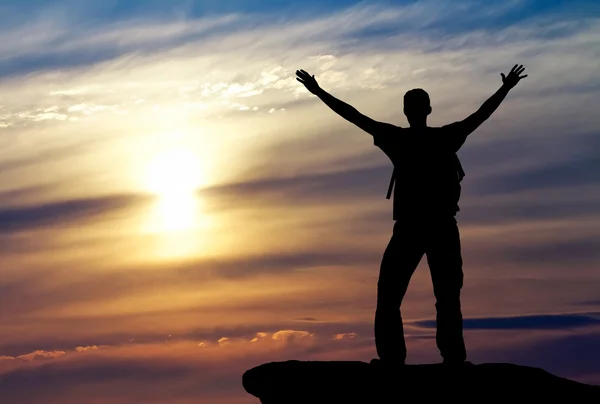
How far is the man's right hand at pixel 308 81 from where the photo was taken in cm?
1438

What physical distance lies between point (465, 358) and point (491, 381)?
0.56 meters

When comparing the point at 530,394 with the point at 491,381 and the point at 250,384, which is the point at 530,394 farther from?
the point at 250,384

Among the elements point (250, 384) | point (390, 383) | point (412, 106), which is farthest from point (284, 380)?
point (412, 106)

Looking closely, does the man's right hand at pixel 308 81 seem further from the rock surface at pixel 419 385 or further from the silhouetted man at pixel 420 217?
the rock surface at pixel 419 385

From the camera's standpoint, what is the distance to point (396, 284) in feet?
47.1

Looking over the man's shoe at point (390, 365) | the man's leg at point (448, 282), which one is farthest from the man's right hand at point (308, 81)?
the man's shoe at point (390, 365)

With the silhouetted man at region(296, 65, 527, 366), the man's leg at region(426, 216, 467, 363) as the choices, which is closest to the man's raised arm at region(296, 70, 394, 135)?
the silhouetted man at region(296, 65, 527, 366)

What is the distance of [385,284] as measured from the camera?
567 inches

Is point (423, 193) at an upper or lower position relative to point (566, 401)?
upper

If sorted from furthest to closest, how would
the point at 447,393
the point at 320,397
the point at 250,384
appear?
the point at 250,384
the point at 320,397
the point at 447,393

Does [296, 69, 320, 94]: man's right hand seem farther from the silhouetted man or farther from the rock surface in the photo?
the rock surface

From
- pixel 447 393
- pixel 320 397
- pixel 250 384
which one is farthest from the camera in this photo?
pixel 250 384

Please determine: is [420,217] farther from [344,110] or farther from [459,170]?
[344,110]

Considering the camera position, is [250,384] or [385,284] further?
[250,384]
